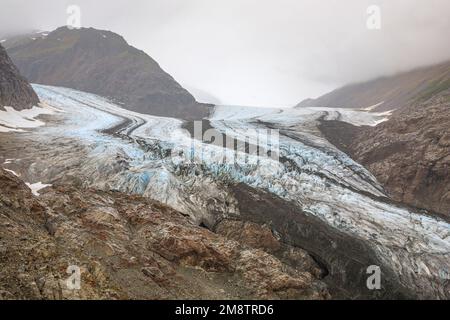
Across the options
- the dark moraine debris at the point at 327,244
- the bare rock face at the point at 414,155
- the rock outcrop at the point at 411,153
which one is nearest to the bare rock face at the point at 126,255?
the dark moraine debris at the point at 327,244

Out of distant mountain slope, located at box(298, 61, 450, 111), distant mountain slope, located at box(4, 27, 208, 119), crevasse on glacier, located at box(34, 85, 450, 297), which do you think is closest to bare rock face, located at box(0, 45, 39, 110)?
crevasse on glacier, located at box(34, 85, 450, 297)

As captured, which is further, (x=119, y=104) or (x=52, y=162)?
(x=119, y=104)

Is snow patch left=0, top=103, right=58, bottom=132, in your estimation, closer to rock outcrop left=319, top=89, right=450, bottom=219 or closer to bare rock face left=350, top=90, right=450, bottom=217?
rock outcrop left=319, top=89, right=450, bottom=219

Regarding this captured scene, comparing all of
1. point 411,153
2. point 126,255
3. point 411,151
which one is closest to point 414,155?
point 411,153

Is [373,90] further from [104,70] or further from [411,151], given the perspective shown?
[411,151]
